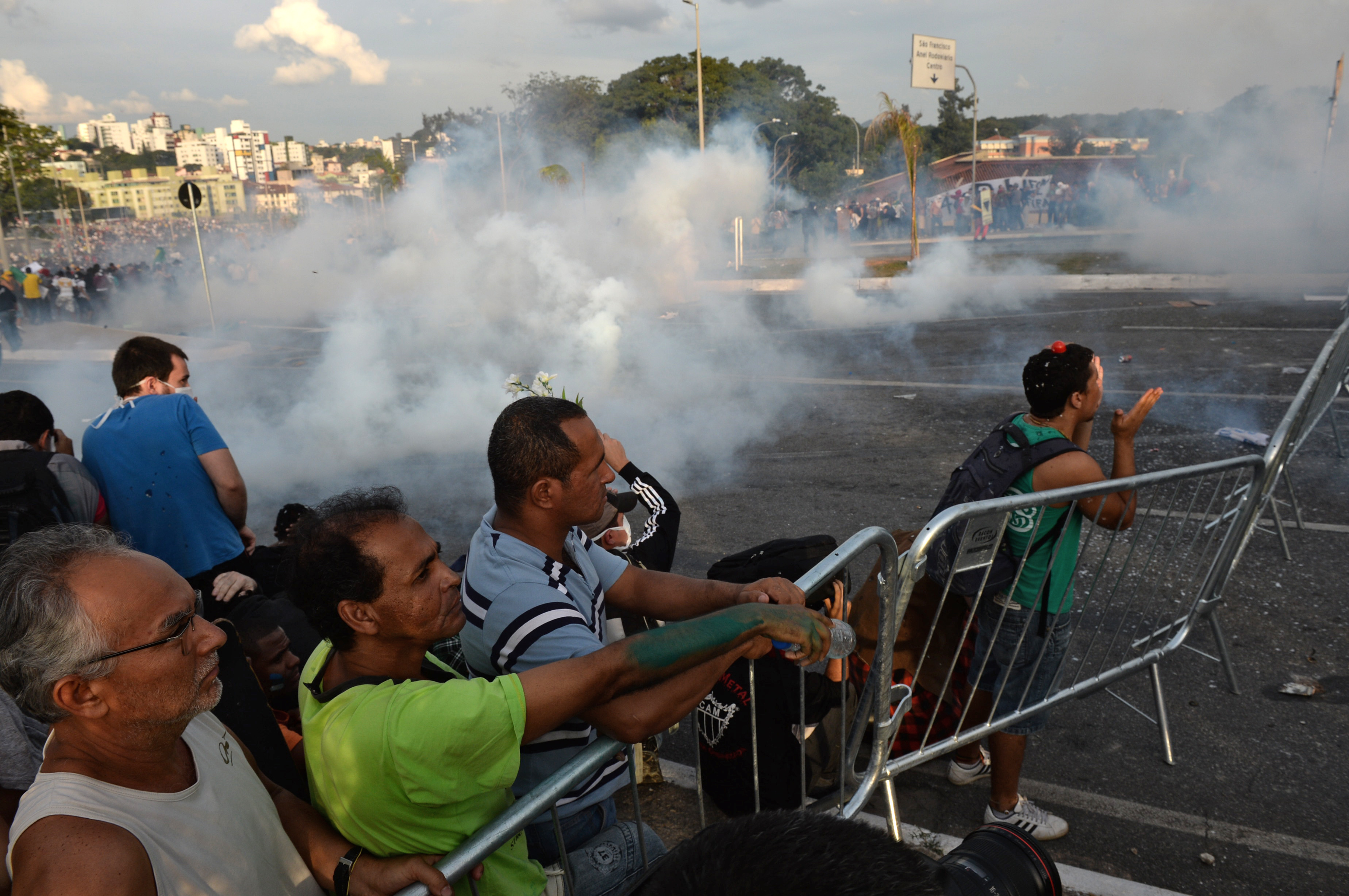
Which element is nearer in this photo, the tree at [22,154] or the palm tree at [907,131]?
the palm tree at [907,131]

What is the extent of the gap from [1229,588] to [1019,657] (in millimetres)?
2437

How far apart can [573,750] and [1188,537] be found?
4.66 m

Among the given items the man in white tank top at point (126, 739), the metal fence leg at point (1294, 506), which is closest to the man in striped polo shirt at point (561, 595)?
the man in white tank top at point (126, 739)

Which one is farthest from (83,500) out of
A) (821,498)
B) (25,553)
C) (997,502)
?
(821,498)

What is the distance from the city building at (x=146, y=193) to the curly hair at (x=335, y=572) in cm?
10715

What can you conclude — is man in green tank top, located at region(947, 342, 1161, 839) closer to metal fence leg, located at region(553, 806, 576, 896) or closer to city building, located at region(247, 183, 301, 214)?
metal fence leg, located at region(553, 806, 576, 896)

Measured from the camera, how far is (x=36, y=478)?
9.32 feet

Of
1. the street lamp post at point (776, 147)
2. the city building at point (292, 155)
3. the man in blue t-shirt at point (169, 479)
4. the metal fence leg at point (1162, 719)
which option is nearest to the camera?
the metal fence leg at point (1162, 719)

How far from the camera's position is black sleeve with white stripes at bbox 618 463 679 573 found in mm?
3096

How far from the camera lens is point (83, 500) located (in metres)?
3.01

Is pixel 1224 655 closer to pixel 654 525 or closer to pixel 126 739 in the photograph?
pixel 654 525

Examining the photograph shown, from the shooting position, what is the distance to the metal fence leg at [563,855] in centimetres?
154

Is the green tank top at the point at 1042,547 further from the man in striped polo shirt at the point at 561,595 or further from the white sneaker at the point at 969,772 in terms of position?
the man in striped polo shirt at the point at 561,595

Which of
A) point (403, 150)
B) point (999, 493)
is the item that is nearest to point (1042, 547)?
point (999, 493)
